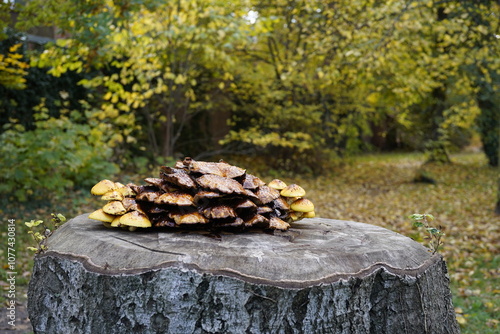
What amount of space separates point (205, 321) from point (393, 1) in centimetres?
687

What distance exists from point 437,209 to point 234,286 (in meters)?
7.66

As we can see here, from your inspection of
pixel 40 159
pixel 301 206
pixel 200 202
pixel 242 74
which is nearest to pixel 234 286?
pixel 200 202

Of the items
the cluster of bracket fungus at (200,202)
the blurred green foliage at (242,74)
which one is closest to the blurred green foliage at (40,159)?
the blurred green foliage at (242,74)

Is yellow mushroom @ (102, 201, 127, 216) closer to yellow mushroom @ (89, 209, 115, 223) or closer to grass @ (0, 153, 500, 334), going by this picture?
yellow mushroom @ (89, 209, 115, 223)

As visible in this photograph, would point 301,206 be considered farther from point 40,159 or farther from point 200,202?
point 40,159

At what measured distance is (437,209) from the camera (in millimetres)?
8562

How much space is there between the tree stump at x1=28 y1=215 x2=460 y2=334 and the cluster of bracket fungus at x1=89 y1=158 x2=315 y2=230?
0.25 feet

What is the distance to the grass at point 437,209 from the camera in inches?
178

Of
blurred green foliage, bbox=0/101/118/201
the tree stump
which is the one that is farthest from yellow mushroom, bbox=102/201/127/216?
blurred green foliage, bbox=0/101/118/201

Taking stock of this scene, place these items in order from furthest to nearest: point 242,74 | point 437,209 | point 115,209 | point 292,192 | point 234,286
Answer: point 242,74
point 437,209
point 292,192
point 115,209
point 234,286

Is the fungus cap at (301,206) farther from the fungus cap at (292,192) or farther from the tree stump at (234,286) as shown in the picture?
the tree stump at (234,286)

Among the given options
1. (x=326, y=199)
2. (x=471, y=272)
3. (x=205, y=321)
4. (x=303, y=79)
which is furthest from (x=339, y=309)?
(x=303, y=79)

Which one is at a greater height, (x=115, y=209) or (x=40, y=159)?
(x=115, y=209)

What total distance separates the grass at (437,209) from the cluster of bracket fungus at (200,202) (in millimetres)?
2162
